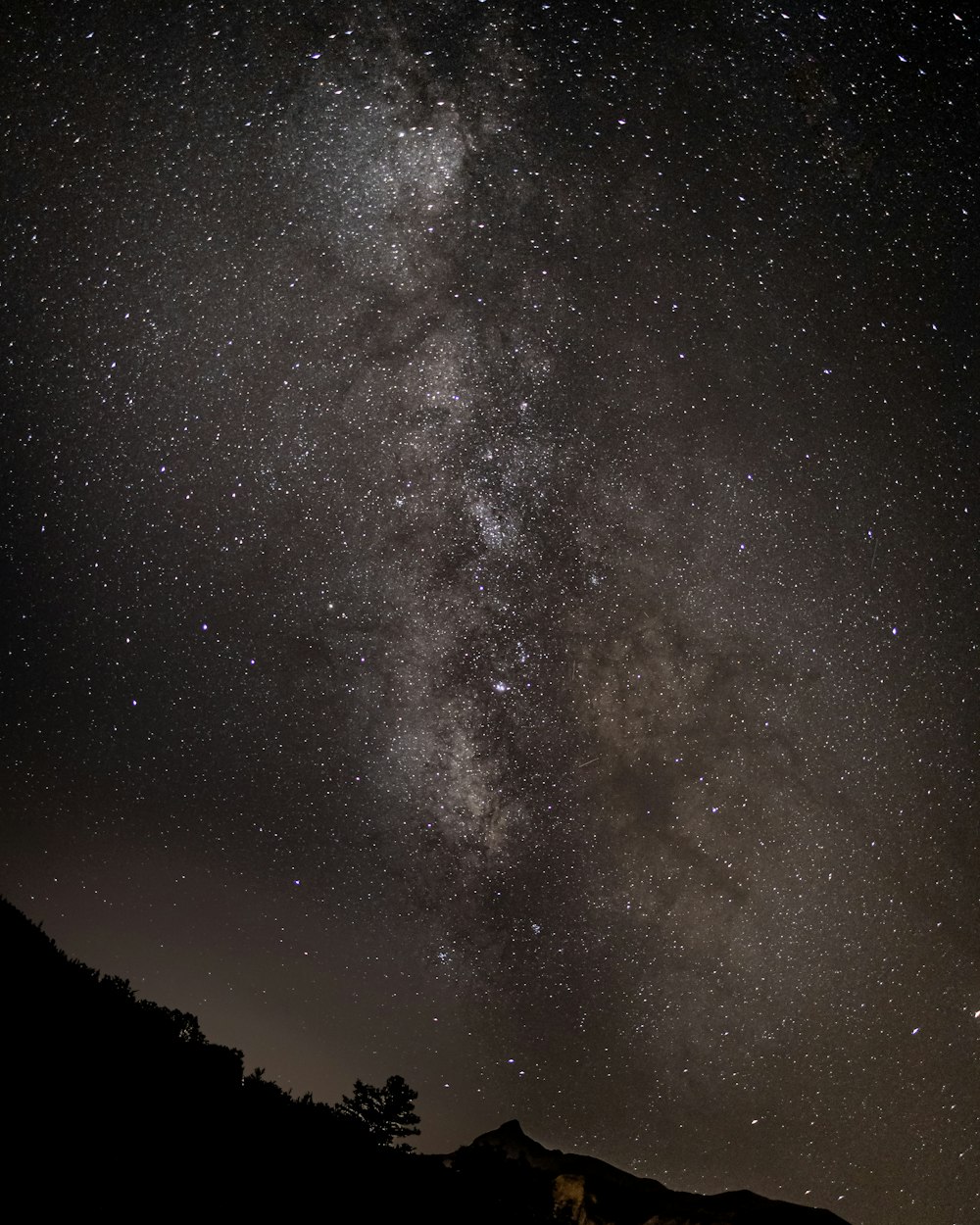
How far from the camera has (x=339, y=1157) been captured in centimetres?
635

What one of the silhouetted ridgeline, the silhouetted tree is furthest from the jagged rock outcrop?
the silhouetted ridgeline

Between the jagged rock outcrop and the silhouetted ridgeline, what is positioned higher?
the silhouetted ridgeline

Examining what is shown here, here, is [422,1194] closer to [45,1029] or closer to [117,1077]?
[117,1077]

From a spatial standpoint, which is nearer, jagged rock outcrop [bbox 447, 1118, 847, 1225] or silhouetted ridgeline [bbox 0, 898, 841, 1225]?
silhouetted ridgeline [bbox 0, 898, 841, 1225]

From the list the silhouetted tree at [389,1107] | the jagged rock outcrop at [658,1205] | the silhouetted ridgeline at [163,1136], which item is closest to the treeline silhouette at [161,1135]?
the silhouetted ridgeline at [163,1136]

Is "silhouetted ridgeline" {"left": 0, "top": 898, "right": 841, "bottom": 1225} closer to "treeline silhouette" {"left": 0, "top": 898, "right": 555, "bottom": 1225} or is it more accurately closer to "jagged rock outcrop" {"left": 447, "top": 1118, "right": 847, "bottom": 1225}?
"treeline silhouette" {"left": 0, "top": 898, "right": 555, "bottom": 1225}

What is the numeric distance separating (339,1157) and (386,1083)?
36.1 feet

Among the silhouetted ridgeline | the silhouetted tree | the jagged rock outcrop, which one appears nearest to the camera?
the silhouetted ridgeline

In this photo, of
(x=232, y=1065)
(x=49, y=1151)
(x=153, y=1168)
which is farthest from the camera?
(x=232, y=1065)

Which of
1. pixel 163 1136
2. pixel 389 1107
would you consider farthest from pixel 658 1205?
pixel 163 1136

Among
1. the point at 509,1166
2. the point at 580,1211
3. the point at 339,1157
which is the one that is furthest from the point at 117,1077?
the point at 580,1211

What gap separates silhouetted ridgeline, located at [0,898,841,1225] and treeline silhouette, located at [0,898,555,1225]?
1cm

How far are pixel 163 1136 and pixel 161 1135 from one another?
0.05 ft

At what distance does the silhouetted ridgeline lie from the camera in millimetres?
3650
